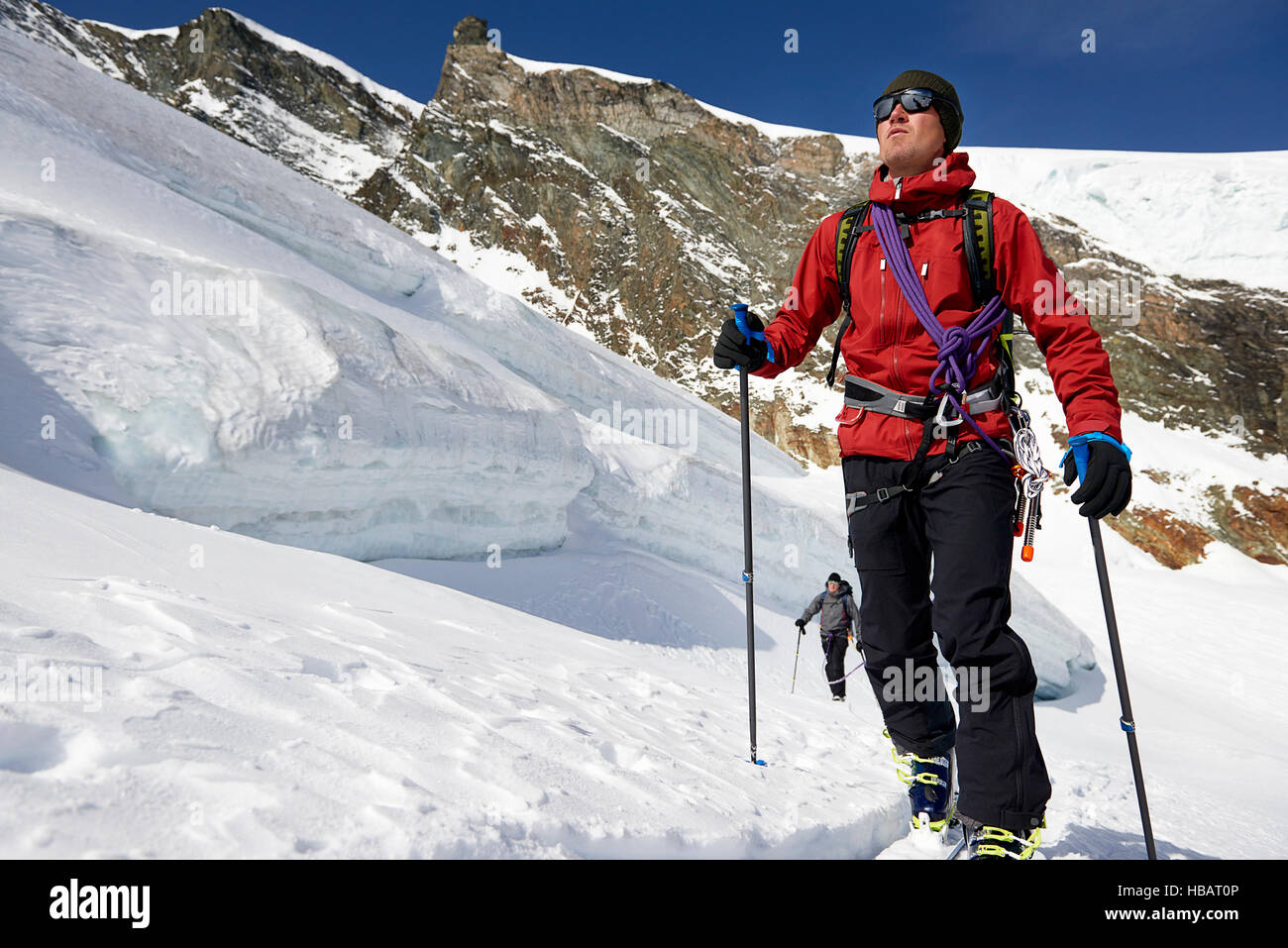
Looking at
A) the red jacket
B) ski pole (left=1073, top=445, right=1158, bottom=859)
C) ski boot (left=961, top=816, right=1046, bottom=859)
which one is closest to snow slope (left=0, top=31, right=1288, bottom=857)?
ski pole (left=1073, top=445, right=1158, bottom=859)

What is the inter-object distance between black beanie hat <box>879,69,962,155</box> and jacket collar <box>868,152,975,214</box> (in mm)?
129

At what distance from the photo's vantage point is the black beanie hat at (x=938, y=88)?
9.28ft

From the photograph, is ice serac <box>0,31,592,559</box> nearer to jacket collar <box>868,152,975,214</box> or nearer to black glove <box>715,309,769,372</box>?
black glove <box>715,309,769,372</box>

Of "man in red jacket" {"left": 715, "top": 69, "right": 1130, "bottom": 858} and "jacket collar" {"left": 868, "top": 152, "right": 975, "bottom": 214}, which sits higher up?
"jacket collar" {"left": 868, "top": 152, "right": 975, "bottom": 214}

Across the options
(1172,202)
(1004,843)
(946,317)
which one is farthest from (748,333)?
(1172,202)

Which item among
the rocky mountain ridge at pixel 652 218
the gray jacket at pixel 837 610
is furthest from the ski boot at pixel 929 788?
the rocky mountain ridge at pixel 652 218

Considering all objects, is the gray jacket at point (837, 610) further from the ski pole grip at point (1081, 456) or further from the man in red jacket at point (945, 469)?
the ski pole grip at point (1081, 456)

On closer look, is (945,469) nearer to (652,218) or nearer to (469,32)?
(652,218)

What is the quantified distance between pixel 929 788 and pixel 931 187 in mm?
2174

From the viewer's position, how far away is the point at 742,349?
3.12 metres

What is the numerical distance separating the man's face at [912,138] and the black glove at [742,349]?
2.59 ft

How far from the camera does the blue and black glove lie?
226cm
